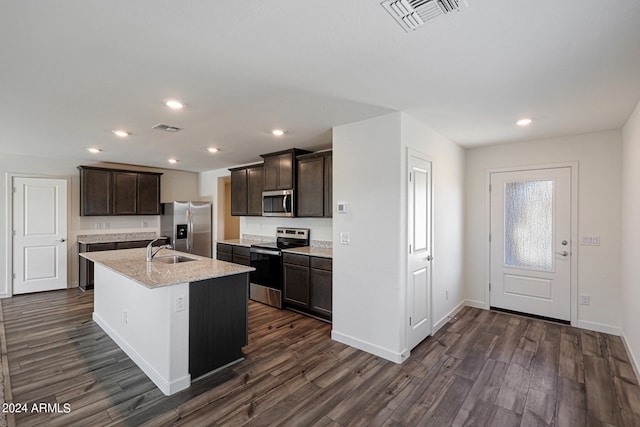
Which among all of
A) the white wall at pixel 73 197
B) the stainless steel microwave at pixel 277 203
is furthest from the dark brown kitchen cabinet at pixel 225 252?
the white wall at pixel 73 197

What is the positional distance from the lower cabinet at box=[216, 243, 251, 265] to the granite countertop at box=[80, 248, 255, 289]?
1.75m

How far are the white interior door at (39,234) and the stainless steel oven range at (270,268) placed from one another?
368cm

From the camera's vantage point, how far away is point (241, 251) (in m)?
5.29

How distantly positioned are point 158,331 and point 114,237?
444 centimetres

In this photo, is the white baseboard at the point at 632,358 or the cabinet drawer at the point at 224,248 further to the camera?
the cabinet drawer at the point at 224,248

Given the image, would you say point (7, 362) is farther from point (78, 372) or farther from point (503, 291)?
point (503, 291)

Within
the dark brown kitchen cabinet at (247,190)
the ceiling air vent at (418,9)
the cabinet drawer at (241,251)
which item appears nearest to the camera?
the ceiling air vent at (418,9)

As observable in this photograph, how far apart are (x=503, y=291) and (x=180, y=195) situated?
6.67 meters

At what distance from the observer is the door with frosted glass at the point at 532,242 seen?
386 centimetres

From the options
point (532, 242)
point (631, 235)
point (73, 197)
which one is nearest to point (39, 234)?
point (73, 197)

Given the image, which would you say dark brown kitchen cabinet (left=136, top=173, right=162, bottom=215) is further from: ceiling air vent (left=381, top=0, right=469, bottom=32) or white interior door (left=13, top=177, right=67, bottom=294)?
ceiling air vent (left=381, top=0, right=469, bottom=32)

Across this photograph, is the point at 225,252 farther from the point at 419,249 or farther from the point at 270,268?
the point at 419,249

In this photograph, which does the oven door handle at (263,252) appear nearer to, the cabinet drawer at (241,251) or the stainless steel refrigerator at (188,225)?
the cabinet drawer at (241,251)

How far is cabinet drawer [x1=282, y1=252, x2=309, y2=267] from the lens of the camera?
4.06 metres
